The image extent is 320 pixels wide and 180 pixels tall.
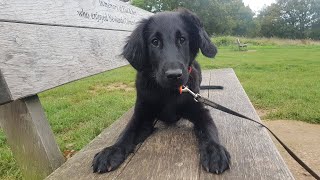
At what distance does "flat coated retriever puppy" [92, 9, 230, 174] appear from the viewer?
1700 mm

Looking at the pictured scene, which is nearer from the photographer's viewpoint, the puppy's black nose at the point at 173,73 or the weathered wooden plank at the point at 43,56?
the weathered wooden plank at the point at 43,56

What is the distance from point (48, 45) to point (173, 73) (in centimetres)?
67

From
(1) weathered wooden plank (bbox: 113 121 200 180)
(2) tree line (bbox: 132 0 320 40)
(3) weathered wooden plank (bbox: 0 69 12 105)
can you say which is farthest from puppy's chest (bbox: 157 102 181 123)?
(2) tree line (bbox: 132 0 320 40)

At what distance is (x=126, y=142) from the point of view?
5.37 feet

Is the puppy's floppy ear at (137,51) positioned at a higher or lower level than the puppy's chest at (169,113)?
higher

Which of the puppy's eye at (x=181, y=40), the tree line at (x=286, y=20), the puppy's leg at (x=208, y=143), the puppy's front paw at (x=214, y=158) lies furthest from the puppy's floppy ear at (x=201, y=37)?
the tree line at (x=286, y=20)

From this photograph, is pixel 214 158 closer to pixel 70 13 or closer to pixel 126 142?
pixel 126 142

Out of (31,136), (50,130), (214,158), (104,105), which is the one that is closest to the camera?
(214,158)

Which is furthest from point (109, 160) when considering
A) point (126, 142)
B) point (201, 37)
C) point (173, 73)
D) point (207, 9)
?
point (207, 9)

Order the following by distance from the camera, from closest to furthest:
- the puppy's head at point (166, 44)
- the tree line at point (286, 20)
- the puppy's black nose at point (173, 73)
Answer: the puppy's black nose at point (173, 73) → the puppy's head at point (166, 44) → the tree line at point (286, 20)

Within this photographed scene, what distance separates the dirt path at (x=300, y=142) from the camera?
283cm

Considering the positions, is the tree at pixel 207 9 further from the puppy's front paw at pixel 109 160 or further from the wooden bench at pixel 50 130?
the puppy's front paw at pixel 109 160

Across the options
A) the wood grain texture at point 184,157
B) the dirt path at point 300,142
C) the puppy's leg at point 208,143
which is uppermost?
the puppy's leg at point 208,143

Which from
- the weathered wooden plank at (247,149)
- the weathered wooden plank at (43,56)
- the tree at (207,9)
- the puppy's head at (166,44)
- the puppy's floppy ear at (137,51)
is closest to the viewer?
the weathered wooden plank at (247,149)
